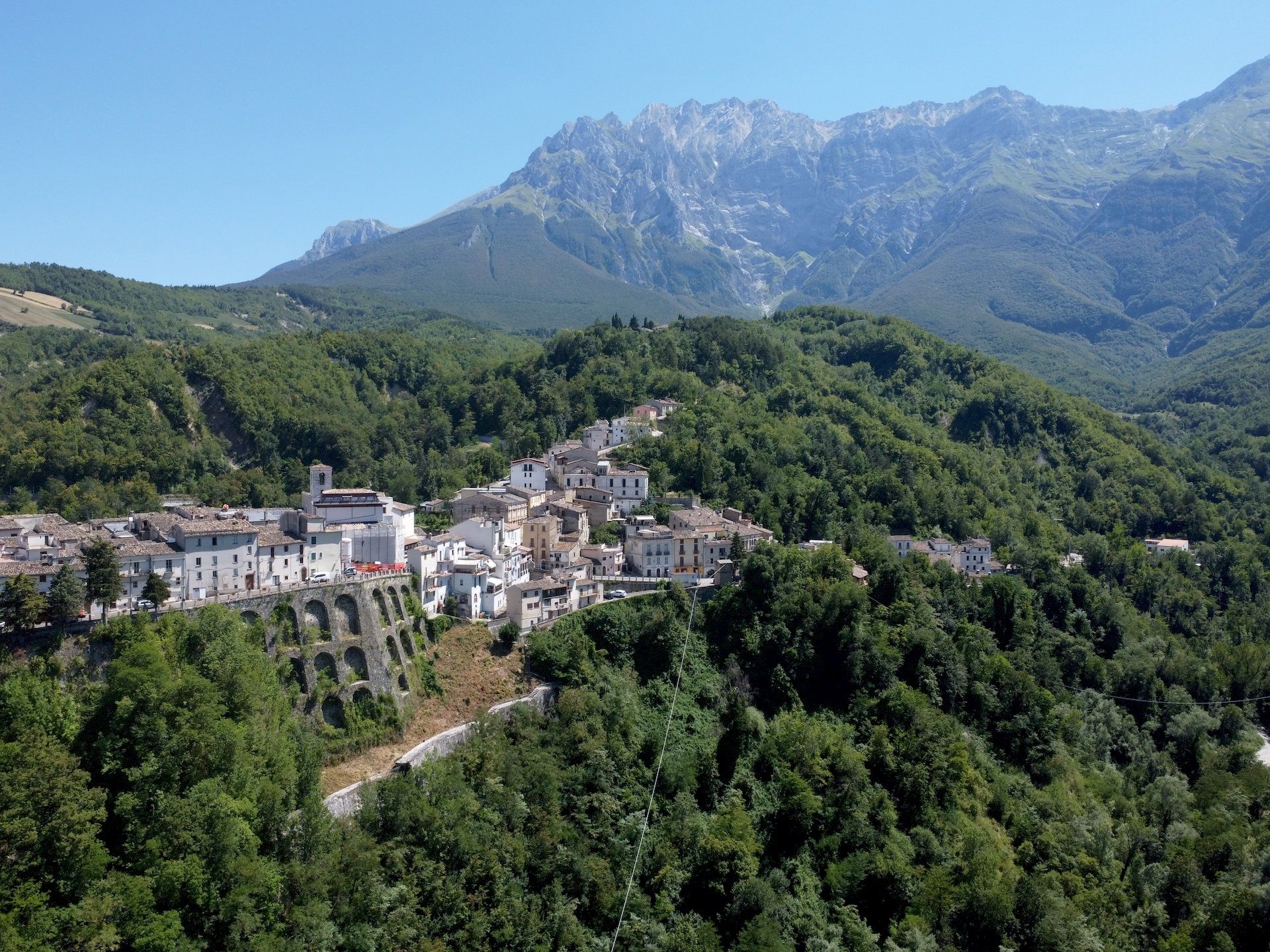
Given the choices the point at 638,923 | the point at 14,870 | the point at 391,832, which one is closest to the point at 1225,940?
the point at 638,923

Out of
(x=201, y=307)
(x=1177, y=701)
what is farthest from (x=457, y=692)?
(x=201, y=307)

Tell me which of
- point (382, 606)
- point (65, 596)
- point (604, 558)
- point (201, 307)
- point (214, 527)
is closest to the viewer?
point (65, 596)

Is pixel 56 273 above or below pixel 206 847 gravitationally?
above

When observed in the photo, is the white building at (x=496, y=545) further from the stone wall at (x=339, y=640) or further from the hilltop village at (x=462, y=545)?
the stone wall at (x=339, y=640)

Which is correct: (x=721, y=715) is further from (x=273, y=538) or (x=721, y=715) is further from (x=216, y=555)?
(x=216, y=555)

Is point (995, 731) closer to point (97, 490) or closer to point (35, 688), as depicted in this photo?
point (35, 688)

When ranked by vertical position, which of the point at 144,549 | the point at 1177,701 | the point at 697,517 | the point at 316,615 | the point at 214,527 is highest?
the point at 214,527

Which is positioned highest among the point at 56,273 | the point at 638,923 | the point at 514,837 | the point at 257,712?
the point at 56,273

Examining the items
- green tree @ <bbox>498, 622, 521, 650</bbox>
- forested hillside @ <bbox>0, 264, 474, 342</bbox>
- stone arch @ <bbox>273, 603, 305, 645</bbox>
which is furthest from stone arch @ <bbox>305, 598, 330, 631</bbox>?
forested hillside @ <bbox>0, 264, 474, 342</bbox>
